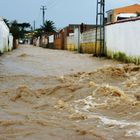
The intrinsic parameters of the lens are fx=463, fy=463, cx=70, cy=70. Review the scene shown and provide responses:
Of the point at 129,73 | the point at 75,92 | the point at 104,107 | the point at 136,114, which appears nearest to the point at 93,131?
the point at 136,114

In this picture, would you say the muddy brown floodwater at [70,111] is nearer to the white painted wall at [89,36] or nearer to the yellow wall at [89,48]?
the yellow wall at [89,48]

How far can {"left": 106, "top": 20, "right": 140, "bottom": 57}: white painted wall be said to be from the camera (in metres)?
20.8

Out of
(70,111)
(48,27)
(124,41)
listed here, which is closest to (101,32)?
(124,41)

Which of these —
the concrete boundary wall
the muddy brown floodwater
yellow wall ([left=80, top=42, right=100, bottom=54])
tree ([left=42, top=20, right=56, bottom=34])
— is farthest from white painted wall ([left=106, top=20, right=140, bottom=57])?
tree ([left=42, top=20, right=56, bottom=34])

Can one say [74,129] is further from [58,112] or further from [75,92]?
[75,92]

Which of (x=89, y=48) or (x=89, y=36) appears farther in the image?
(x=89, y=36)

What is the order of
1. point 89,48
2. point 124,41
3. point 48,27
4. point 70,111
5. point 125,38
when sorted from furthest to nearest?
point 48,27 < point 89,48 < point 124,41 < point 125,38 < point 70,111

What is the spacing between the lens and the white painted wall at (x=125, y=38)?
20752mm

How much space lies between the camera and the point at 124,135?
6348 millimetres

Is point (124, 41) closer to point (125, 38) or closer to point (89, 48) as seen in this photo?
point (125, 38)

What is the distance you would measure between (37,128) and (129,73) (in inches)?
321

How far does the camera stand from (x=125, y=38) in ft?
74.9

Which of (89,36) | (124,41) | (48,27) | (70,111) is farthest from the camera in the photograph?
(48,27)

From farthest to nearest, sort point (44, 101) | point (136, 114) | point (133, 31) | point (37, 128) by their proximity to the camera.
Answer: point (133, 31)
point (44, 101)
point (136, 114)
point (37, 128)
